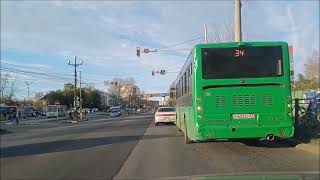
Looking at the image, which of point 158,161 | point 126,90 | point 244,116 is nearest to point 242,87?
point 244,116

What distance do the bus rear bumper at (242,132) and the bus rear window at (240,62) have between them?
157 cm

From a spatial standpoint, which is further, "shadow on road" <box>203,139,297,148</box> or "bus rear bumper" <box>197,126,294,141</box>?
"shadow on road" <box>203,139,297,148</box>

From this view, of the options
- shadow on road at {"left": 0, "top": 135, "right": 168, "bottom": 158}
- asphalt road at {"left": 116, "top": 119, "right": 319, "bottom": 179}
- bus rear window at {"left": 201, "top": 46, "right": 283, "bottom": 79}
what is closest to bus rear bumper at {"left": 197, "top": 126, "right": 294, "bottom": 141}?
asphalt road at {"left": 116, "top": 119, "right": 319, "bottom": 179}

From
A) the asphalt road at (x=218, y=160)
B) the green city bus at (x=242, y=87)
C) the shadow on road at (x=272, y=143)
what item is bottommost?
the asphalt road at (x=218, y=160)

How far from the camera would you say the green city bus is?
15148 millimetres

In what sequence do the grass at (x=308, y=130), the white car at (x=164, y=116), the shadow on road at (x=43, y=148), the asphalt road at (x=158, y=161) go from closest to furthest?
the asphalt road at (x=158, y=161), the grass at (x=308, y=130), the shadow on road at (x=43, y=148), the white car at (x=164, y=116)

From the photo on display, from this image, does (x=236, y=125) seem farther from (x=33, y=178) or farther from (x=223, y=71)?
(x=33, y=178)

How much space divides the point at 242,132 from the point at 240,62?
2.11 metres

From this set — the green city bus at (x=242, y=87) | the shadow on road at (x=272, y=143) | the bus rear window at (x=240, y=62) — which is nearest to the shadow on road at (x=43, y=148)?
the shadow on road at (x=272, y=143)

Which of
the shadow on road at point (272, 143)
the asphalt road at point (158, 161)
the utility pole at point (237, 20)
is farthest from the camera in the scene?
the utility pole at point (237, 20)

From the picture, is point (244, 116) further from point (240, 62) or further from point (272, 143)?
point (272, 143)

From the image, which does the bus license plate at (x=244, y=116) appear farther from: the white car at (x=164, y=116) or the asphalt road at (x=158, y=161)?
the white car at (x=164, y=116)

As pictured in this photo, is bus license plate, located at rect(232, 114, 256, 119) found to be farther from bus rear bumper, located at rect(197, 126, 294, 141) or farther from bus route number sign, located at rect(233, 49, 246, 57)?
bus route number sign, located at rect(233, 49, 246, 57)

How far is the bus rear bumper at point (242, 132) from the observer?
49.3ft
